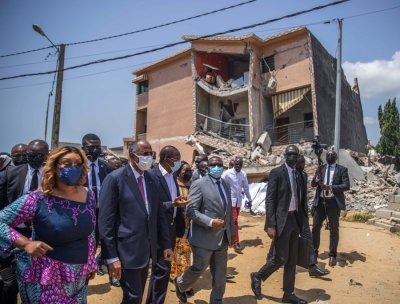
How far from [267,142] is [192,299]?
16043mm

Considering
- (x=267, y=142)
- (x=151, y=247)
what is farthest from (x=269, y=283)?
(x=267, y=142)

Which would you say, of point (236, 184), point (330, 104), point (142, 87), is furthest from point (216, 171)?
point (142, 87)

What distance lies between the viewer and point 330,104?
21.1 metres

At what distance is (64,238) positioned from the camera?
2.30m

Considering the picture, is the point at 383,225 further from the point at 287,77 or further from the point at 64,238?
the point at 287,77

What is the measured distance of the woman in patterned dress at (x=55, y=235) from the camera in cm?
223

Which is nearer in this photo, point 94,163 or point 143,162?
point 143,162

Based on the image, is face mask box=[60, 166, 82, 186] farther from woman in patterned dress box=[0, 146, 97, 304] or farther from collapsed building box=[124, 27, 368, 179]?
collapsed building box=[124, 27, 368, 179]

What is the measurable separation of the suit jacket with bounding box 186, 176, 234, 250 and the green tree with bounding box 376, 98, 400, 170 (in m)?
29.2

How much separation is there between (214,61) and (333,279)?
1997 cm

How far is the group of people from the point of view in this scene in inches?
89.8

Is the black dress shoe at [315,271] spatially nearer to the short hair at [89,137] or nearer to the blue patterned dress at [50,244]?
the short hair at [89,137]

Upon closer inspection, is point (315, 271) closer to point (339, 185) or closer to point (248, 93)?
point (339, 185)

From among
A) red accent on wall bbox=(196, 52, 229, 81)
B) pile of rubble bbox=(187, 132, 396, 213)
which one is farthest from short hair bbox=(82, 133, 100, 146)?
red accent on wall bbox=(196, 52, 229, 81)
